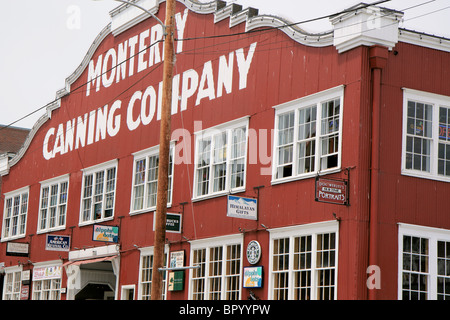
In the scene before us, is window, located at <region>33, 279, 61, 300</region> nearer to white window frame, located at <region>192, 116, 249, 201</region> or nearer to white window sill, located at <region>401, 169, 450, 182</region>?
white window frame, located at <region>192, 116, 249, 201</region>

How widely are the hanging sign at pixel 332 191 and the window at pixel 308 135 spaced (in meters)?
0.72

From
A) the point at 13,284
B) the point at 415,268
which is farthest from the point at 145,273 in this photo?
the point at 13,284

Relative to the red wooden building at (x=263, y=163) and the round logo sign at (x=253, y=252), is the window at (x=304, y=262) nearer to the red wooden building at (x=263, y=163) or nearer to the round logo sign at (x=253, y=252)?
the red wooden building at (x=263, y=163)

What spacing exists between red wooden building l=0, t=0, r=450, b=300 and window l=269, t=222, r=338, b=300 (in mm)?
39

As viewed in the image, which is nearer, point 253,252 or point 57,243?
point 253,252

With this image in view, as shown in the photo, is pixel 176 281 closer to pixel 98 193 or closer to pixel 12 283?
pixel 98 193

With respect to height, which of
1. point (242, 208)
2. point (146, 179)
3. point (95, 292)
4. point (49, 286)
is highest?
point (146, 179)

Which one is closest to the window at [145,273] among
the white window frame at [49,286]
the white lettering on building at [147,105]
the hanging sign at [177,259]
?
the hanging sign at [177,259]

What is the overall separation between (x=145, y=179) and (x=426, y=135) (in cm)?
1116

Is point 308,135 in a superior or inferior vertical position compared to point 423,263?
superior

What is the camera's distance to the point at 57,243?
101 feet

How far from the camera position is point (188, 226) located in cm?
2511

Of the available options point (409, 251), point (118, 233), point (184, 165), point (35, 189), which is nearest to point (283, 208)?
point (409, 251)
